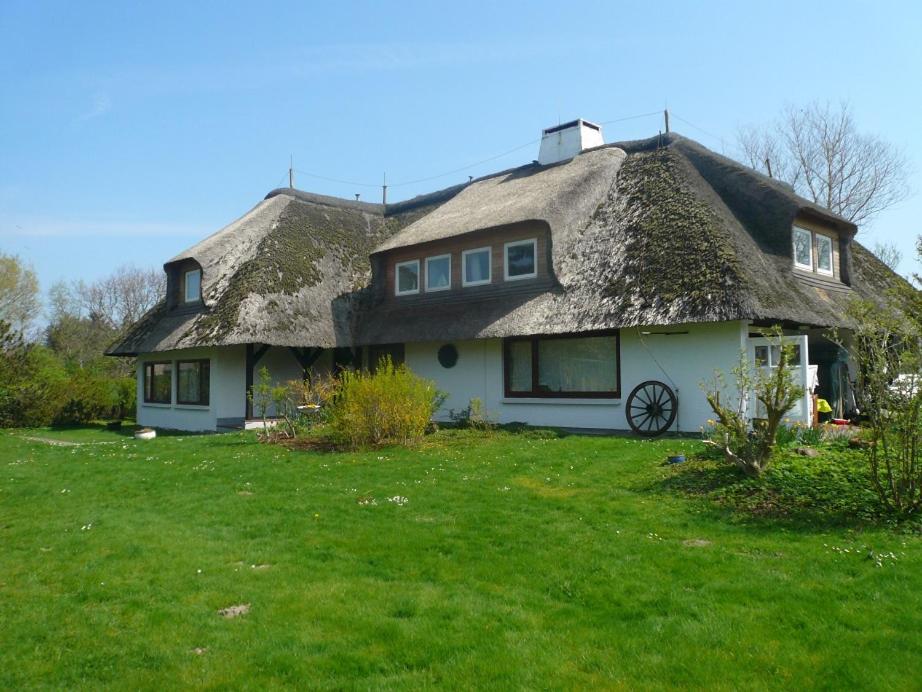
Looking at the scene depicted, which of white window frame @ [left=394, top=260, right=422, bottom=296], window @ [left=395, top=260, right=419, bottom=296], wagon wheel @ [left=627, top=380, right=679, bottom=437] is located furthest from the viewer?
window @ [left=395, top=260, right=419, bottom=296]

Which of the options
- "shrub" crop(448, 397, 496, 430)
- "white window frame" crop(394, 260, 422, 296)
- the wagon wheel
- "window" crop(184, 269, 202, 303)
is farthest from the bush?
"window" crop(184, 269, 202, 303)

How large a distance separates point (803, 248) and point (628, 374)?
538 cm

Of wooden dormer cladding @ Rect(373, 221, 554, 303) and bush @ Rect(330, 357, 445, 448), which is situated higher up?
wooden dormer cladding @ Rect(373, 221, 554, 303)

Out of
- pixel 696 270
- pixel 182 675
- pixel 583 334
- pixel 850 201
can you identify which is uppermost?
pixel 850 201

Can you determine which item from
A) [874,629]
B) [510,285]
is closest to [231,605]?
[874,629]

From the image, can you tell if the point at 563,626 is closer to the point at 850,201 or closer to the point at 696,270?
the point at 696,270

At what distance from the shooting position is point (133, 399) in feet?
84.8

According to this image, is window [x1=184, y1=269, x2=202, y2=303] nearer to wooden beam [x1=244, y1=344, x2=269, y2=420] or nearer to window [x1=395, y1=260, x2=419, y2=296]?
wooden beam [x1=244, y1=344, x2=269, y2=420]

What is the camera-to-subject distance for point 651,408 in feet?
46.3

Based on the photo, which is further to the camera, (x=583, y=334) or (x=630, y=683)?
(x=583, y=334)

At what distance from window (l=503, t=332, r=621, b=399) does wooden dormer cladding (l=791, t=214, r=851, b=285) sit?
4.95 m

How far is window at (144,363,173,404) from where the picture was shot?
21922mm

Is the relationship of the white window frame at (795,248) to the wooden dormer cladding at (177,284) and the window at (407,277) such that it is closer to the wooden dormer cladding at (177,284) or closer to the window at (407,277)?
the window at (407,277)

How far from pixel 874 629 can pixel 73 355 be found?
145 ft
